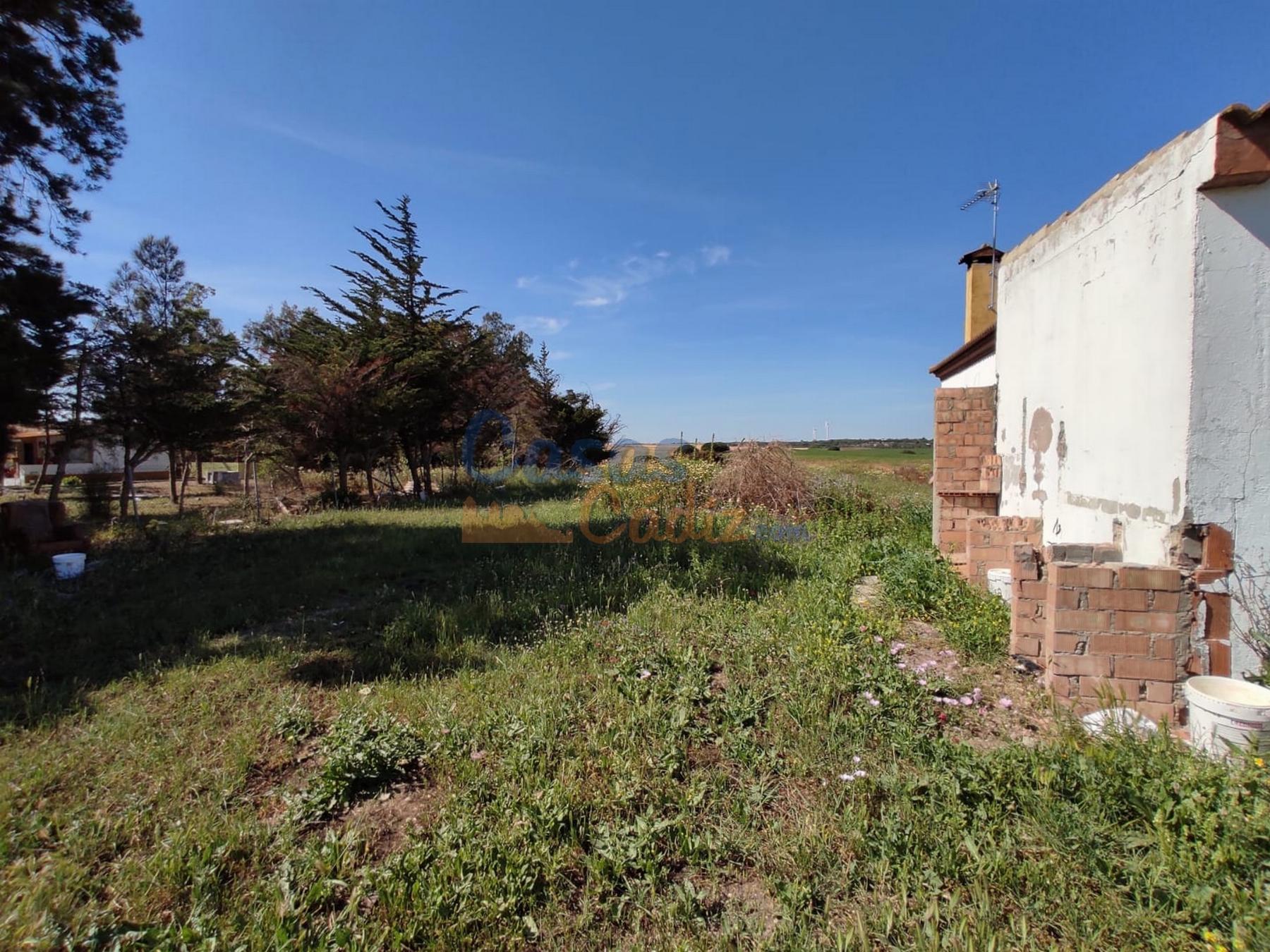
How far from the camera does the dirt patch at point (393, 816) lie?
6.42ft

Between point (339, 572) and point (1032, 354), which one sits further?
point (339, 572)

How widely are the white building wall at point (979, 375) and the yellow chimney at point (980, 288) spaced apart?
1.51m

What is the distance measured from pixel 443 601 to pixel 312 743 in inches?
79.2

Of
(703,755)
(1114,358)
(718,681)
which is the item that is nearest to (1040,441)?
(1114,358)

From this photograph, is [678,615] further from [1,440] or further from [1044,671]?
[1,440]

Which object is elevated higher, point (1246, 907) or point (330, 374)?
point (330, 374)

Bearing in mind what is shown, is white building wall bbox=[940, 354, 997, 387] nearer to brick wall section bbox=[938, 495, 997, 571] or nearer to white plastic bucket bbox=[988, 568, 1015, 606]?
brick wall section bbox=[938, 495, 997, 571]

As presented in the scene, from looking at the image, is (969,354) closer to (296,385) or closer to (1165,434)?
(1165,434)

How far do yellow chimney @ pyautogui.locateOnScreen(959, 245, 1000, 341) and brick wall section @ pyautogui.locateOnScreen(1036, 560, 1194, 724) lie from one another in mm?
5979

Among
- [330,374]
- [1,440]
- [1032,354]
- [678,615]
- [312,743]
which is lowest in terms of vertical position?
[312,743]

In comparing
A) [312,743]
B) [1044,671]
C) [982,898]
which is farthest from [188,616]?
[1044,671]

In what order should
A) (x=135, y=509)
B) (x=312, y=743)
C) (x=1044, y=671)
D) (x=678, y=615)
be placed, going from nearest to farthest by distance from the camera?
1. (x=312, y=743)
2. (x=1044, y=671)
3. (x=678, y=615)
4. (x=135, y=509)

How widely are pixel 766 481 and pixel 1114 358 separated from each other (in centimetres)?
598

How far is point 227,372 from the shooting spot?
1059 centimetres
